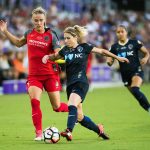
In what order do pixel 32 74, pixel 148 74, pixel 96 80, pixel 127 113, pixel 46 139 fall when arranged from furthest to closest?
1. pixel 148 74
2. pixel 96 80
3. pixel 127 113
4. pixel 32 74
5. pixel 46 139

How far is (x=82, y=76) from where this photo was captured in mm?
11305

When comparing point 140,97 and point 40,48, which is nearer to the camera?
point 40,48

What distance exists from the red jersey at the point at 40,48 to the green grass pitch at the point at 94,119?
126cm

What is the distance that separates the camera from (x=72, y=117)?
10773 mm

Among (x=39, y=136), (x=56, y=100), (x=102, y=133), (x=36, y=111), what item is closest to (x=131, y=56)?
(x=56, y=100)

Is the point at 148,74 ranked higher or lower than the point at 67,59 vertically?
lower

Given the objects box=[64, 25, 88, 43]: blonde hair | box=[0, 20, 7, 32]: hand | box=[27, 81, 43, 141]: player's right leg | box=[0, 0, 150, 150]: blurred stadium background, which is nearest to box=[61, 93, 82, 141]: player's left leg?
box=[0, 0, 150, 150]: blurred stadium background

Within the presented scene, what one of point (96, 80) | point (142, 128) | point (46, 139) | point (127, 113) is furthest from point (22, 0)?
point (46, 139)

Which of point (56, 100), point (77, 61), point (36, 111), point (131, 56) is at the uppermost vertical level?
point (77, 61)

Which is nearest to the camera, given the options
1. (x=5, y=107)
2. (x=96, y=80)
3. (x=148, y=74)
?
(x=5, y=107)

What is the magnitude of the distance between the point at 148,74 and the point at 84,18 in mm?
3945

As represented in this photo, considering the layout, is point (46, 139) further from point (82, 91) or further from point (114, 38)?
point (114, 38)

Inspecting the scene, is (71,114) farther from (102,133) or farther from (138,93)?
(138,93)

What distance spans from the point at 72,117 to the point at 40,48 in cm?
167
